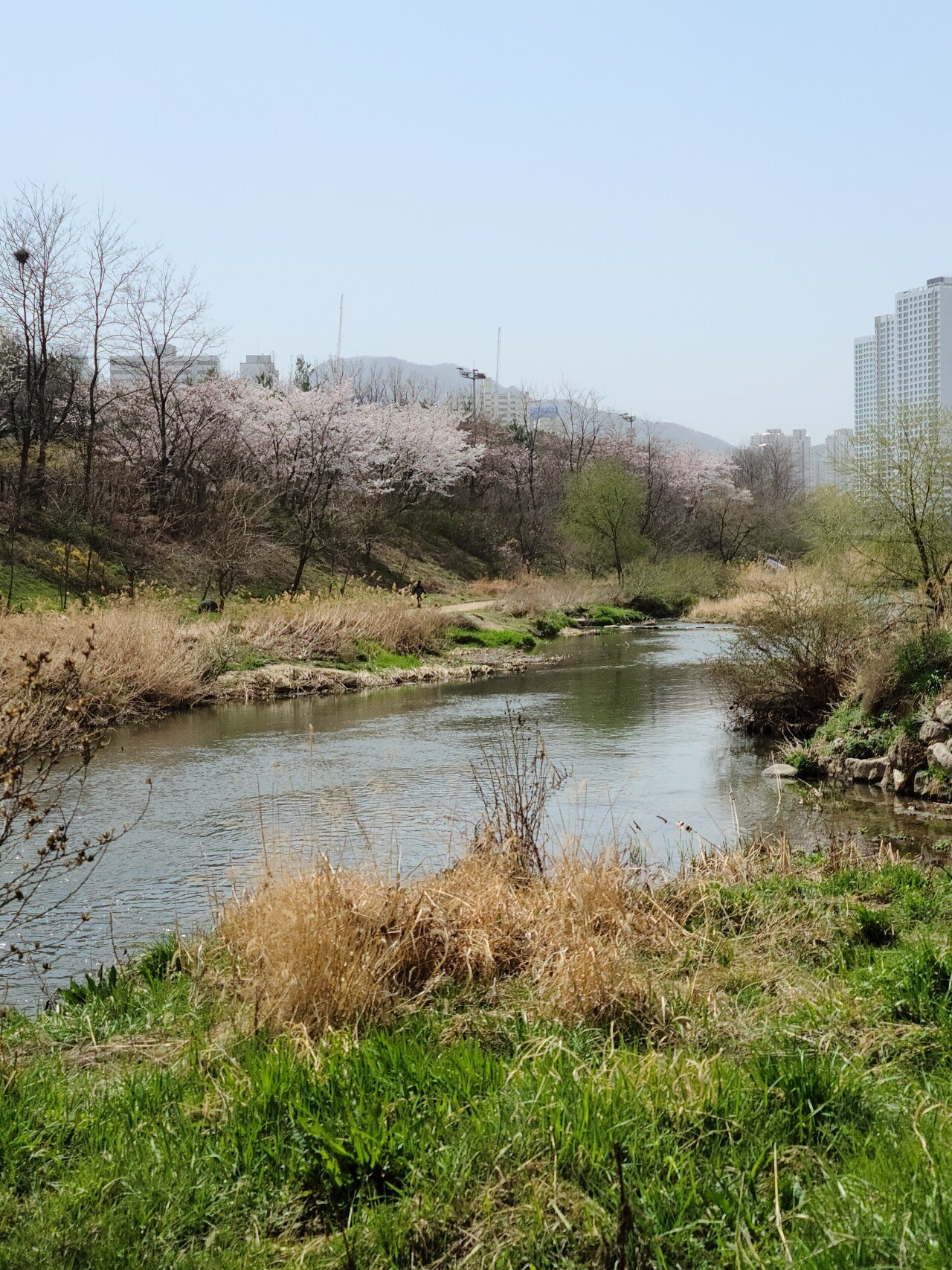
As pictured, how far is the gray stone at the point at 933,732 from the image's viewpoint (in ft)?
41.6

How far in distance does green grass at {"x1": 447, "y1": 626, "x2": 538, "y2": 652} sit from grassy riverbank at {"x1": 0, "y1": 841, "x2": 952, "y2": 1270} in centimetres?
2356

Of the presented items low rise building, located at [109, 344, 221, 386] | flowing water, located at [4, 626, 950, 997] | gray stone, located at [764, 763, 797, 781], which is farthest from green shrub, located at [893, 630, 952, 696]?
low rise building, located at [109, 344, 221, 386]

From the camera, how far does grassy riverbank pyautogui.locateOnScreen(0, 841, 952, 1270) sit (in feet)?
9.53

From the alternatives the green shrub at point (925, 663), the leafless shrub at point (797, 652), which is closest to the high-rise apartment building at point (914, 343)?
the leafless shrub at point (797, 652)

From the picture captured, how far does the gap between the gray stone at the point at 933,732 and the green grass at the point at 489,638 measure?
56.9ft

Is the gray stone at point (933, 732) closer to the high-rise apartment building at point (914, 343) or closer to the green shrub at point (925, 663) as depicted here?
the green shrub at point (925, 663)

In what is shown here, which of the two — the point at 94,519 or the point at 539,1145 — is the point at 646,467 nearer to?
the point at 94,519

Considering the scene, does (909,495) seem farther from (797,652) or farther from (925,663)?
(925,663)

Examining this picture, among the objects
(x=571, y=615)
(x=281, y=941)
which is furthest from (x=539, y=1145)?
(x=571, y=615)

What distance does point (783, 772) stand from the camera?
14.1 meters

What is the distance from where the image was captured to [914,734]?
13.1m

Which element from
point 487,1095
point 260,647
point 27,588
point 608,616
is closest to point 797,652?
point 260,647

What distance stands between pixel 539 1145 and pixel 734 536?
59816 mm

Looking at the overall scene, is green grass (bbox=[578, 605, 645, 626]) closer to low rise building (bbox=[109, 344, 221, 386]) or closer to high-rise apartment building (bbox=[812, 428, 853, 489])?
low rise building (bbox=[109, 344, 221, 386])
